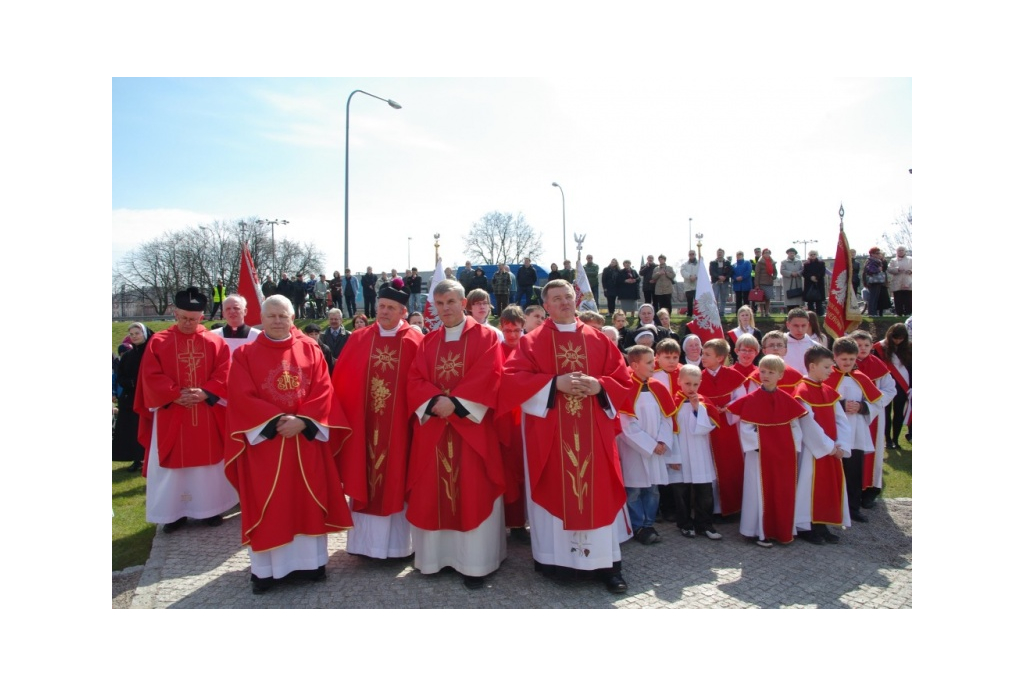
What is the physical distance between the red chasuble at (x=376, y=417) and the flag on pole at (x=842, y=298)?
26.0 ft

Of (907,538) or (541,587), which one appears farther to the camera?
(907,538)

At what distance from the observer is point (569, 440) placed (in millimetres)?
5312

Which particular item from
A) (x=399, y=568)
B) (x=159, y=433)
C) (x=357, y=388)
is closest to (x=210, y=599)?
(x=399, y=568)

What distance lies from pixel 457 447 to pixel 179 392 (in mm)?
3359

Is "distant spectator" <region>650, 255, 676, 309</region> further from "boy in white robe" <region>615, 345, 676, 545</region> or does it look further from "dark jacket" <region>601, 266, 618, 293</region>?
"boy in white robe" <region>615, 345, 676, 545</region>

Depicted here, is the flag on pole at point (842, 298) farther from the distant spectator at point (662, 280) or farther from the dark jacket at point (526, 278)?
the dark jacket at point (526, 278)

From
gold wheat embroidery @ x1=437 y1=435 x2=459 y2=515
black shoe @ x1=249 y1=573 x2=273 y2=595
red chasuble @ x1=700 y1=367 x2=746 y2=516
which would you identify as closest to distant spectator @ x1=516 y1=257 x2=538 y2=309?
red chasuble @ x1=700 y1=367 x2=746 y2=516

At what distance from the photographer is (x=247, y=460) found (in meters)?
5.22

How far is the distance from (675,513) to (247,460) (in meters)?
4.55

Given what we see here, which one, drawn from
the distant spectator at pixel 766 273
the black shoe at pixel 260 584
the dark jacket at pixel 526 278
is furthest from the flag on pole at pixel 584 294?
the black shoe at pixel 260 584

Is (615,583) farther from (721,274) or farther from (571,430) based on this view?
(721,274)

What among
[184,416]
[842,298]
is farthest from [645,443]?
[842,298]

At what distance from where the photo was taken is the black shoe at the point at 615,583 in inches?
202

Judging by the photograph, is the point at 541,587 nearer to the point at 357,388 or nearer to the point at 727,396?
the point at 357,388
